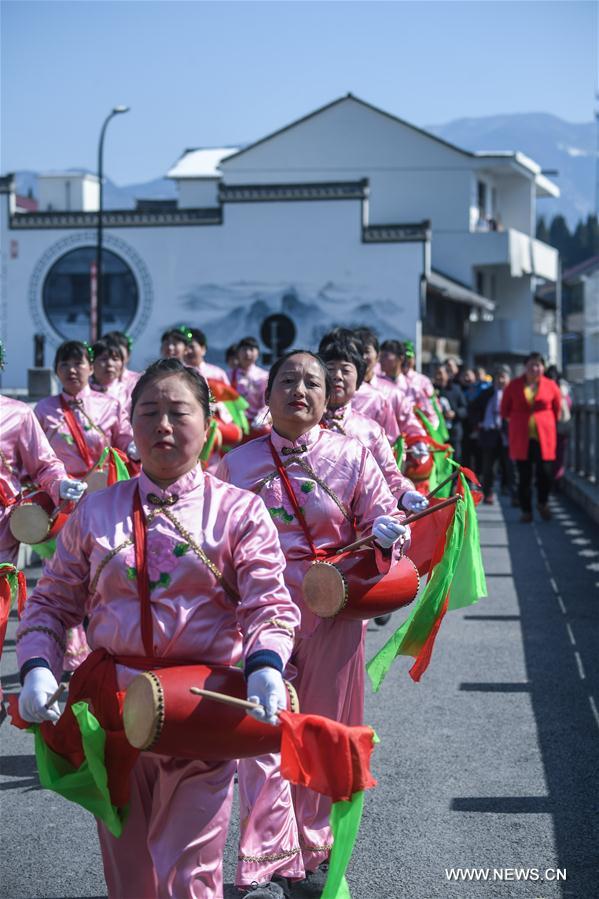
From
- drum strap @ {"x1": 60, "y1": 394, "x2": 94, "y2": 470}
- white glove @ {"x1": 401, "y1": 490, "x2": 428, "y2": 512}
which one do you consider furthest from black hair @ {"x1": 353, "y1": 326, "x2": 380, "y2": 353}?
white glove @ {"x1": 401, "y1": 490, "x2": 428, "y2": 512}

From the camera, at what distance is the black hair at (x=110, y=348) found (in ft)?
33.8

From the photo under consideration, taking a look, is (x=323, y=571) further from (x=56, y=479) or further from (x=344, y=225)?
(x=344, y=225)

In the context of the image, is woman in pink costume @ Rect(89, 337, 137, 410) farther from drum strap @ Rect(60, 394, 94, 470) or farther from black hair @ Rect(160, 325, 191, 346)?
drum strap @ Rect(60, 394, 94, 470)

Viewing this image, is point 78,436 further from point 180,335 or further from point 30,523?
point 180,335

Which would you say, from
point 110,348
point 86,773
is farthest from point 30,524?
point 110,348

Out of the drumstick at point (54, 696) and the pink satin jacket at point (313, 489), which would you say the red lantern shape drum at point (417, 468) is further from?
the drumstick at point (54, 696)

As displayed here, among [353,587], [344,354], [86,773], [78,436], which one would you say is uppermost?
[344,354]

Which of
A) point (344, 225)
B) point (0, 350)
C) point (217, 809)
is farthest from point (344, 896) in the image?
point (344, 225)

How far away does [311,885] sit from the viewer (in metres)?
4.60

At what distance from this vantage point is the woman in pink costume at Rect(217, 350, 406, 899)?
4.78m

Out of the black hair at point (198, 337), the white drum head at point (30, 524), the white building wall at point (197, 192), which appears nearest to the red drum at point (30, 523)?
the white drum head at point (30, 524)

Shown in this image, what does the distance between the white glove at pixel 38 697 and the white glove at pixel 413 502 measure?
7.78 ft

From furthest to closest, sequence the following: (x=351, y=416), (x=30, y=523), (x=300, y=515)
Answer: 1. (x=351, y=416)
2. (x=30, y=523)
3. (x=300, y=515)

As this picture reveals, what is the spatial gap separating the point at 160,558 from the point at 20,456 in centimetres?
288
